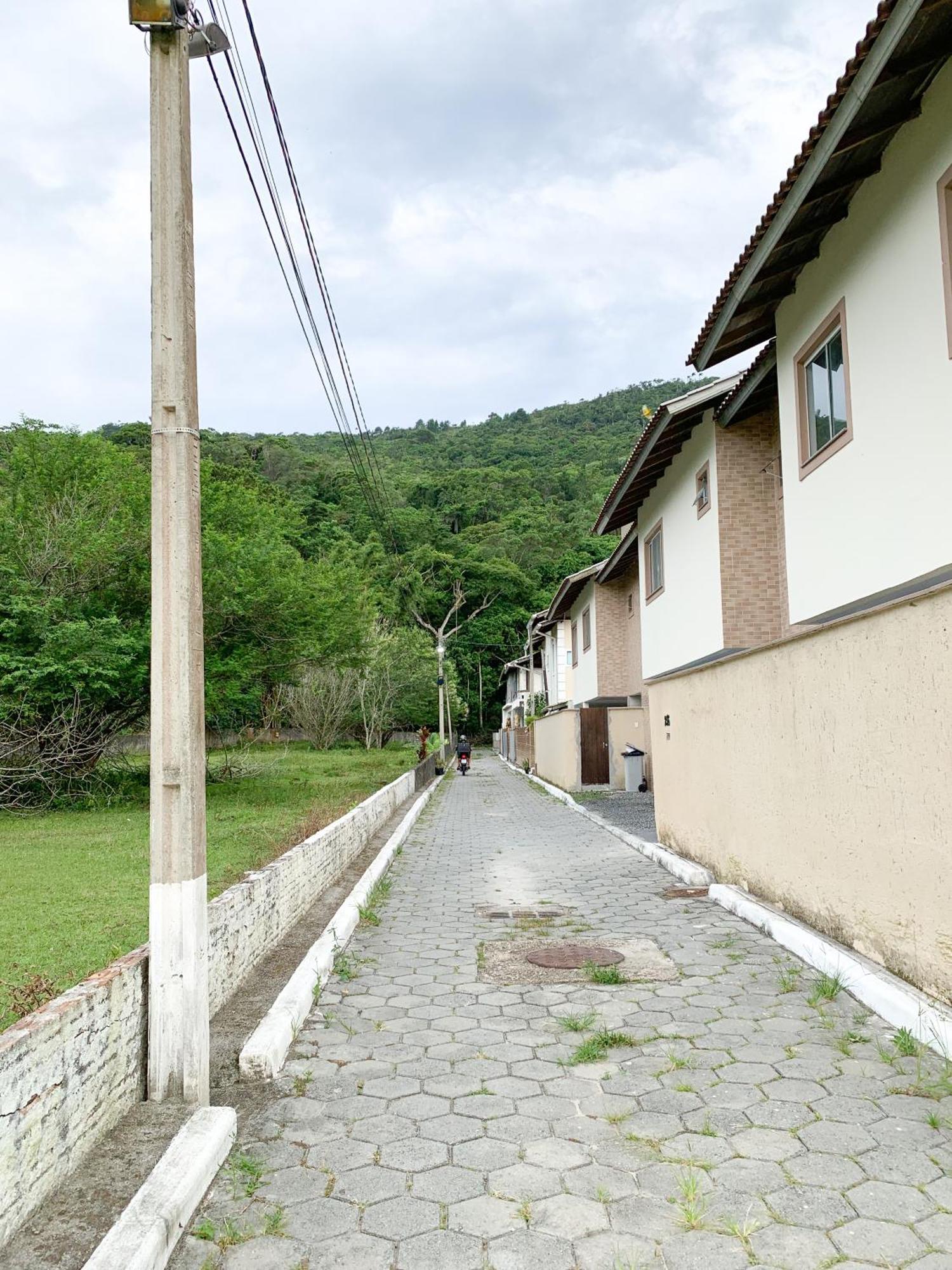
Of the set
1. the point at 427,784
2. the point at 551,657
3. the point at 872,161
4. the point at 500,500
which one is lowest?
the point at 427,784

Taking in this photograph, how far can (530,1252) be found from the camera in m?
2.69

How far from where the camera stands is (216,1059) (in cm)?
420

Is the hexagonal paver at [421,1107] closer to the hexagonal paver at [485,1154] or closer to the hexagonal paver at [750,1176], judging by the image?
the hexagonal paver at [485,1154]

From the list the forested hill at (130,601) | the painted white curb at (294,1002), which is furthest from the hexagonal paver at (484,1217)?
the forested hill at (130,601)

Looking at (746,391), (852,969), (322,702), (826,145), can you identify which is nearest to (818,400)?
(746,391)

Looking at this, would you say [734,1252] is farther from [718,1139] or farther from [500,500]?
[500,500]

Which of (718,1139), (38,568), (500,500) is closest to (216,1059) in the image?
(718,1139)

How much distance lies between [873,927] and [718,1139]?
2.16 m

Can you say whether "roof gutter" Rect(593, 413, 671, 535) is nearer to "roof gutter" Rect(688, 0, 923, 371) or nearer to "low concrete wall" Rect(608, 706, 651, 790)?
"roof gutter" Rect(688, 0, 923, 371)

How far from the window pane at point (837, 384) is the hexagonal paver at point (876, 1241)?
6.58 meters

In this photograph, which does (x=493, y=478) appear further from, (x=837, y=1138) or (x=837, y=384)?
(x=837, y=1138)

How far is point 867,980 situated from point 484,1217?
2.74 metres

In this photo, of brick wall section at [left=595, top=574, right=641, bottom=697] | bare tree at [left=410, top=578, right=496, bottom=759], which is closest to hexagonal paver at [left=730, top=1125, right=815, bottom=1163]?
brick wall section at [left=595, top=574, right=641, bottom=697]

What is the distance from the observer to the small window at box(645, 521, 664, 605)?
1556 cm
